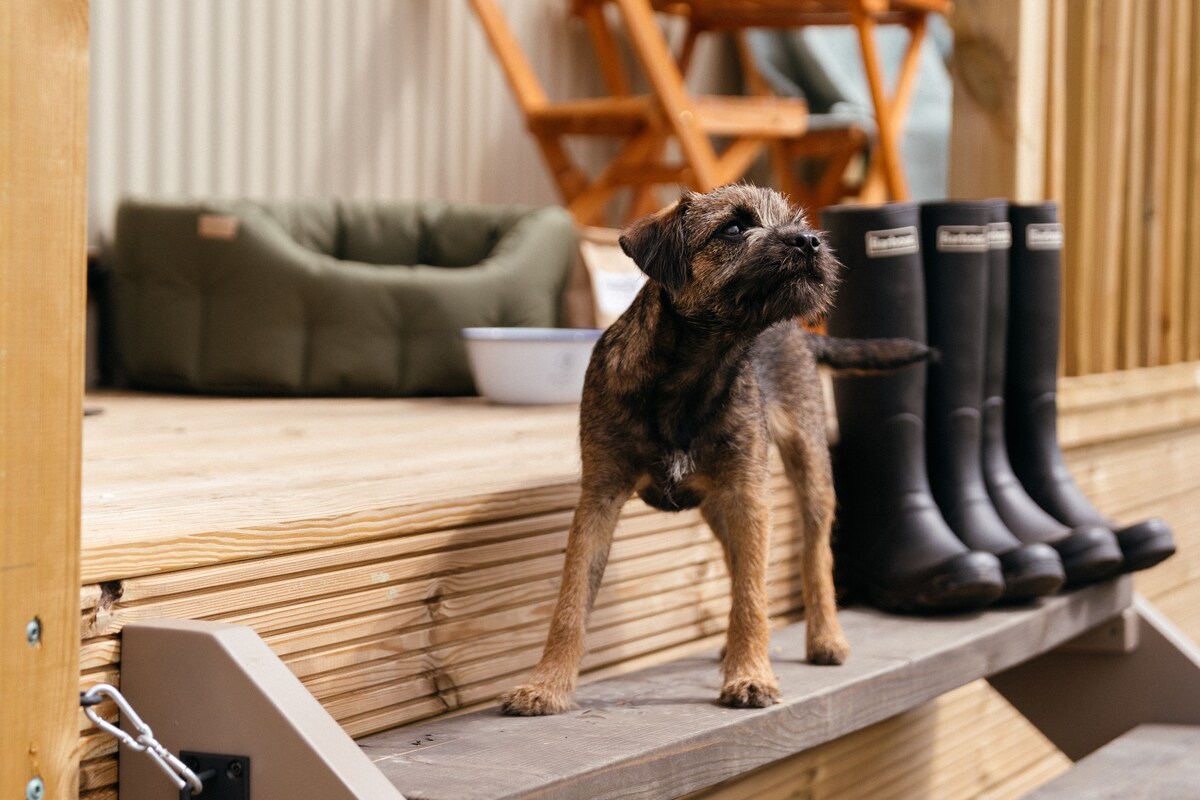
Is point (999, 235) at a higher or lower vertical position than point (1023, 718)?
higher

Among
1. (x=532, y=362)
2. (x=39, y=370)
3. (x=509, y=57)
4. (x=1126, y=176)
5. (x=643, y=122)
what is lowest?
(x=532, y=362)

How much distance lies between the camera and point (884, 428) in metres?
1.92

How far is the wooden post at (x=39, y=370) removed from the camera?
827 millimetres

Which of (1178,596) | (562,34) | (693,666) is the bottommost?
(1178,596)

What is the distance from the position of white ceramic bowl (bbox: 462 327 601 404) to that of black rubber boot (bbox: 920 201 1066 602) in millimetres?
736

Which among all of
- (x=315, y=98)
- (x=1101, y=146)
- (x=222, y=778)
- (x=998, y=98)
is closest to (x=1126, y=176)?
(x=1101, y=146)

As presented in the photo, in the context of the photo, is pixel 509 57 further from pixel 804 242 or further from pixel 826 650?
pixel 804 242

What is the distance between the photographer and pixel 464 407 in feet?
8.26

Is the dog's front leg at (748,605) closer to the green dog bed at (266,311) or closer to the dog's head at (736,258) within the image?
the dog's head at (736,258)

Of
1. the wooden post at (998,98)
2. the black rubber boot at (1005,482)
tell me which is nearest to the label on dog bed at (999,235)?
the black rubber boot at (1005,482)

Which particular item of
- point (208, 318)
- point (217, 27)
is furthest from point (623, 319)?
point (217, 27)

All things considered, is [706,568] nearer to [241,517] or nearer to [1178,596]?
[241,517]

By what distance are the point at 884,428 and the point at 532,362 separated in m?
0.82

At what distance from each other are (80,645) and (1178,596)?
2.65 metres
